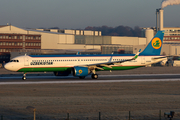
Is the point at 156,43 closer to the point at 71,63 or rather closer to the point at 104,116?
the point at 71,63

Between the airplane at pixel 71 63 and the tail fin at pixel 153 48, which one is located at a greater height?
the tail fin at pixel 153 48

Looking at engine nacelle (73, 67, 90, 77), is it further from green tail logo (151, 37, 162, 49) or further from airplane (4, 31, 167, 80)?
green tail logo (151, 37, 162, 49)

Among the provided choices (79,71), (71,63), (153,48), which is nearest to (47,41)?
(71,63)

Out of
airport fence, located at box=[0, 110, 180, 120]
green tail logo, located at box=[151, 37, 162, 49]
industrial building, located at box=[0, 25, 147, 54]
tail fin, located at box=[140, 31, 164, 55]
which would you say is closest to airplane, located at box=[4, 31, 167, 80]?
tail fin, located at box=[140, 31, 164, 55]

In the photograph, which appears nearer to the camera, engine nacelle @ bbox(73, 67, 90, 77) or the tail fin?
engine nacelle @ bbox(73, 67, 90, 77)

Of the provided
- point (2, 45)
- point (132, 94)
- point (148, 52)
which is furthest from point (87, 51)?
point (132, 94)

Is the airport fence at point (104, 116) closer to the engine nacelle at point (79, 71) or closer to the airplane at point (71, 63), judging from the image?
the engine nacelle at point (79, 71)

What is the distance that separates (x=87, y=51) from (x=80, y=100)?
73.1 metres

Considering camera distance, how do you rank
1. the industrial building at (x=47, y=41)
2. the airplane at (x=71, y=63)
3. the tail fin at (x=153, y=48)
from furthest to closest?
the industrial building at (x=47, y=41), the tail fin at (x=153, y=48), the airplane at (x=71, y=63)

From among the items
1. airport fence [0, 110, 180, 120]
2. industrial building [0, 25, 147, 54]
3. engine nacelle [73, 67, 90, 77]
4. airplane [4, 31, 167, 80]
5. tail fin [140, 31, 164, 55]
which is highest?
industrial building [0, 25, 147, 54]

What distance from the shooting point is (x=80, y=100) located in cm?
2227

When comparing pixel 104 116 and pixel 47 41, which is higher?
pixel 47 41

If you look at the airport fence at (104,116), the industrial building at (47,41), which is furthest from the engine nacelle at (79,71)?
the industrial building at (47,41)

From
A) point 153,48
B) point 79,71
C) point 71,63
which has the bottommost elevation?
point 79,71
